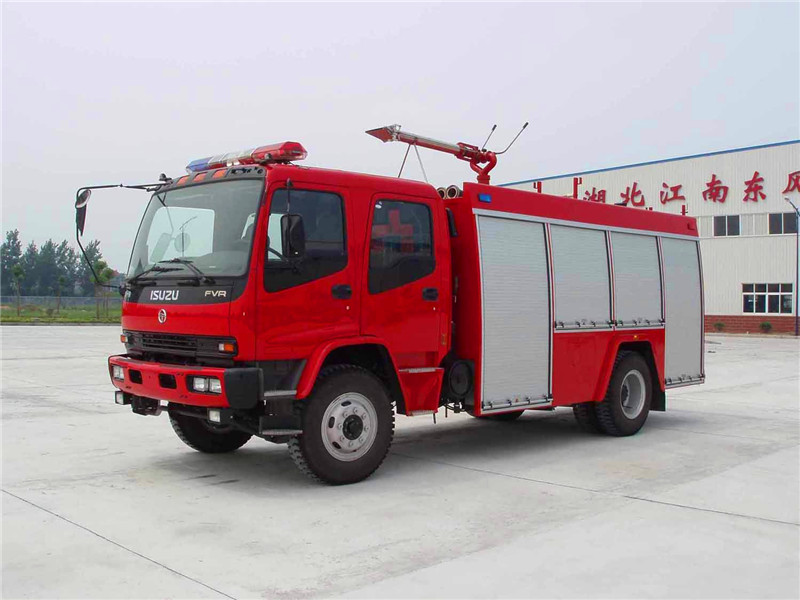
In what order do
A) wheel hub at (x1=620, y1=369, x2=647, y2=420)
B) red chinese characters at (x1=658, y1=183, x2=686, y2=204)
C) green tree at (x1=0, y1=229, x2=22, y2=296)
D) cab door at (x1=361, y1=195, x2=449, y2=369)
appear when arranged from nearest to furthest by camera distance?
cab door at (x1=361, y1=195, x2=449, y2=369), wheel hub at (x1=620, y1=369, x2=647, y2=420), red chinese characters at (x1=658, y1=183, x2=686, y2=204), green tree at (x1=0, y1=229, x2=22, y2=296)

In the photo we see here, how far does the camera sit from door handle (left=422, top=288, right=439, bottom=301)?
7383mm

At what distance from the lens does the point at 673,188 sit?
43.9 meters

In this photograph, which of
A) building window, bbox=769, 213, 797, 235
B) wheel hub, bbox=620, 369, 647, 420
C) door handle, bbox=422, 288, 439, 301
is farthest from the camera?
building window, bbox=769, 213, 797, 235

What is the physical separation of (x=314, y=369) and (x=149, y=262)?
1.97 m

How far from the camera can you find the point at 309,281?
6527 mm

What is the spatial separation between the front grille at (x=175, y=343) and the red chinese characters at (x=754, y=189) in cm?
4030

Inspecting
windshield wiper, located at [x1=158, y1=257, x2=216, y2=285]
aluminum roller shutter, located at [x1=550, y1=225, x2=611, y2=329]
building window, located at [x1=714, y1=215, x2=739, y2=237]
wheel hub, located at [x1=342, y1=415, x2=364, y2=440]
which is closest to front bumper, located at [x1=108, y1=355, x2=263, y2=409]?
windshield wiper, located at [x1=158, y1=257, x2=216, y2=285]

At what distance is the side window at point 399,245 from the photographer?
704 cm

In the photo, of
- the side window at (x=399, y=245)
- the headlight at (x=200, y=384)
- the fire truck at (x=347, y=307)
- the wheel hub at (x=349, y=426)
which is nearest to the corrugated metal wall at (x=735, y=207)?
the fire truck at (x=347, y=307)

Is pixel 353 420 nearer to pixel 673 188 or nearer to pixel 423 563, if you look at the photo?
pixel 423 563

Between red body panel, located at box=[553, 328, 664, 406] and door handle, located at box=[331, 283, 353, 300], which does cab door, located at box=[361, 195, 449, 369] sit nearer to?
door handle, located at box=[331, 283, 353, 300]

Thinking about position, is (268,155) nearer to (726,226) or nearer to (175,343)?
(175,343)

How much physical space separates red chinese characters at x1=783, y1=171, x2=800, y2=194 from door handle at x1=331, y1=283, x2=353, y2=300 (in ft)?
129

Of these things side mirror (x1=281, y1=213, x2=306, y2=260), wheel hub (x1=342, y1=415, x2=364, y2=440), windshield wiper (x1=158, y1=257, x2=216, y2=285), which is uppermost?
side mirror (x1=281, y1=213, x2=306, y2=260)
